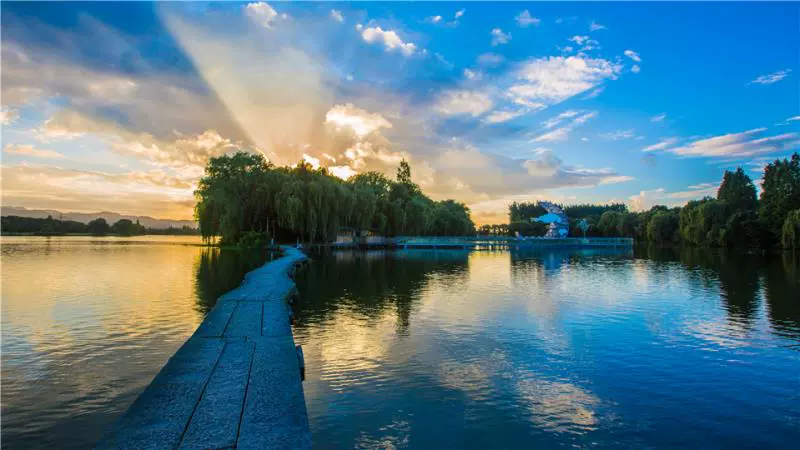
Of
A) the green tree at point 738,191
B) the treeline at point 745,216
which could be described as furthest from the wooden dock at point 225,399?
the green tree at point 738,191

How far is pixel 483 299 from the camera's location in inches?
723

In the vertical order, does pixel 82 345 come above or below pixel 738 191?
below

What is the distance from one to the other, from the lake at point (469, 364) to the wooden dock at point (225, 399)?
0.64 meters

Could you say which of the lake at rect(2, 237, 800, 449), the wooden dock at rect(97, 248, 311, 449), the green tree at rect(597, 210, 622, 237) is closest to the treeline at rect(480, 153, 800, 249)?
the green tree at rect(597, 210, 622, 237)

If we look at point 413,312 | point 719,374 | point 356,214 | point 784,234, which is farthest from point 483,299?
point 784,234

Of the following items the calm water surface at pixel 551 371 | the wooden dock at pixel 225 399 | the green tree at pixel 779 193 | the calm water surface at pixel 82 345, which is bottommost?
the calm water surface at pixel 551 371

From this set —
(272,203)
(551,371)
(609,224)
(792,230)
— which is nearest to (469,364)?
(551,371)

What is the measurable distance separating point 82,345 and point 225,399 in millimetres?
6317

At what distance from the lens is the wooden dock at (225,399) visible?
515 cm

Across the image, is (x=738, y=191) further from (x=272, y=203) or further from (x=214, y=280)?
(x=214, y=280)

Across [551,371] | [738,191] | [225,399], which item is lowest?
[551,371]

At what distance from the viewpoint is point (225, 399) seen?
6.27 m

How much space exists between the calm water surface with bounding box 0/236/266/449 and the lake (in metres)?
0.04

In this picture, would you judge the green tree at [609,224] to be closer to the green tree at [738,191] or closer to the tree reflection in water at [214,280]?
the green tree at [738,191]
